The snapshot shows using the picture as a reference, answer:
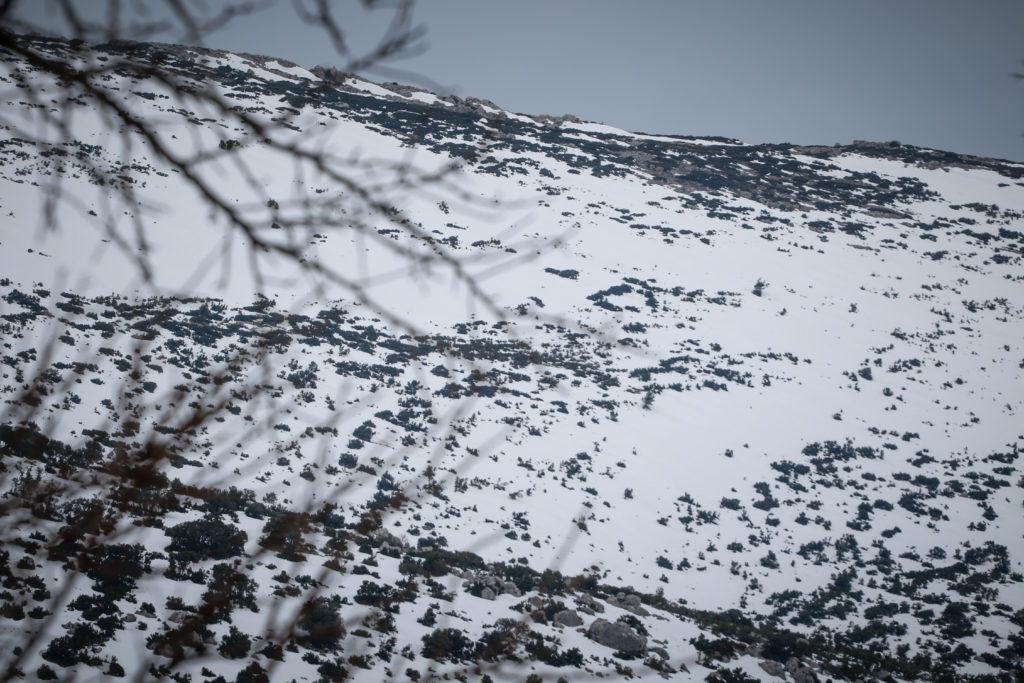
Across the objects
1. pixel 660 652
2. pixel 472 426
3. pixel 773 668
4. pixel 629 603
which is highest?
pixel 472 426

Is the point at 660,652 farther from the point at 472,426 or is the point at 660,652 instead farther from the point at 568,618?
the point at 472,426

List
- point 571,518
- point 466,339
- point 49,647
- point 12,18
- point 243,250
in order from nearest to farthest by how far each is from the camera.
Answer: point 12,18, point 49,647, point 571,518, point 466,339, point 243,250

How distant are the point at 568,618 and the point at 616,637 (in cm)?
96

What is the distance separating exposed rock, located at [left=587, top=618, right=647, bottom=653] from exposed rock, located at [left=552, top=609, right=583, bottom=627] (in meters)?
0.28

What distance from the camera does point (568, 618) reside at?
10.4 m

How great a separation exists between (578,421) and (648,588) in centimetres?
826

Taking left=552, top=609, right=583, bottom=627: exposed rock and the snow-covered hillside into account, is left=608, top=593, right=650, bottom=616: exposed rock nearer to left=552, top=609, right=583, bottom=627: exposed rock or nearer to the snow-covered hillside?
the snow-covered hillside

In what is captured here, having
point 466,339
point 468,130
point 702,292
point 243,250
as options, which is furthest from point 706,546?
point 468,130

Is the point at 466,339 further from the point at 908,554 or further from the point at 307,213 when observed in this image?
the point at 307,213

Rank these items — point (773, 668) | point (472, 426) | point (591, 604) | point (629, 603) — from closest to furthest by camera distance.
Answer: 1. point (773, 668)
2. point (591, 604)
3. point (629, 603)
4. point (472, 426)

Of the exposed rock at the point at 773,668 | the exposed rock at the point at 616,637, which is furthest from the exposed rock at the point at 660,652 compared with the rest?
the exposed rock at the point at 773,668

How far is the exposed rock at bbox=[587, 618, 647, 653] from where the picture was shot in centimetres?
985

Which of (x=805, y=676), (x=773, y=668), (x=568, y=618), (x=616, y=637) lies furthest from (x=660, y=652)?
(x=805, y=676)

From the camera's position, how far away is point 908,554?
15.8 meters
